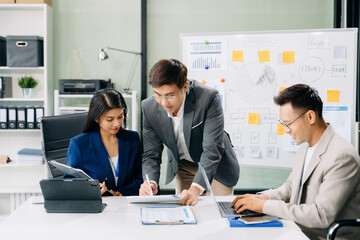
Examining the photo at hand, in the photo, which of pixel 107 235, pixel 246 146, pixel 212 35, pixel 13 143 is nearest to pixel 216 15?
pixel 212 35

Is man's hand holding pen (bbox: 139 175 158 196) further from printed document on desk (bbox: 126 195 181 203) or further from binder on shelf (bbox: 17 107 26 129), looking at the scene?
binder on shelf (bbox: 17 107 26 129)

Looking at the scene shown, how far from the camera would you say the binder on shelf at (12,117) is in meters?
3.61

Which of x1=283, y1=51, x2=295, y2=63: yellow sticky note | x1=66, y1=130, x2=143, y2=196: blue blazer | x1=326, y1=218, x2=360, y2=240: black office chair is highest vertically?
x1=283, y1=51, x2=295, y2=63: yellow sticky note

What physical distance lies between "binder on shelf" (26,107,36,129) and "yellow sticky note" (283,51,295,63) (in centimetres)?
228

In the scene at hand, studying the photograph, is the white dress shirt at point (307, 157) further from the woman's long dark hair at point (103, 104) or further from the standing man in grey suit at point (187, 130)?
the woman's long dark hair at point (103, 104)

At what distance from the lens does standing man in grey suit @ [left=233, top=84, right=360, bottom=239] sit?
1.56 metres

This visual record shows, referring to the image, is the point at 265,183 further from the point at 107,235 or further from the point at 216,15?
the point at 107,235

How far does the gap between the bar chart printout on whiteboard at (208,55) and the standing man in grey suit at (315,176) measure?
1714mm

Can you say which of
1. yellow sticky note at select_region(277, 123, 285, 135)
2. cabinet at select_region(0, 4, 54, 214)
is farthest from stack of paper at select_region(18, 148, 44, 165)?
yellow sticky note at select_region(277, 123, 285, 135)

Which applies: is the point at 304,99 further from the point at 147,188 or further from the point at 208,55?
the point at 208,55

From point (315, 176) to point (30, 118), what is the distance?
9.02ft

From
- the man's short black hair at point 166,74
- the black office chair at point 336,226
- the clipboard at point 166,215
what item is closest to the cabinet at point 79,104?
the man's short black hair at point 166,74

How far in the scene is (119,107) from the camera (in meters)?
2.15

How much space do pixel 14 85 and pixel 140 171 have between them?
2192mm
